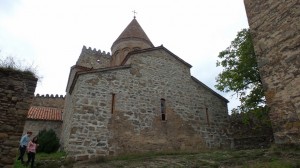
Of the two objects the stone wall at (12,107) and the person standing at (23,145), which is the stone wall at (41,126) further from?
the stone wall at (12,107)

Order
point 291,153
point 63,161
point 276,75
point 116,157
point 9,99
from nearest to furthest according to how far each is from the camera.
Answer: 1. point 9,99
2. point 291,153
3. point 276,75
4. point 63,161
5. point 116,157

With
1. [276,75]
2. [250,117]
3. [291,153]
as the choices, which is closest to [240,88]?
[250,117]

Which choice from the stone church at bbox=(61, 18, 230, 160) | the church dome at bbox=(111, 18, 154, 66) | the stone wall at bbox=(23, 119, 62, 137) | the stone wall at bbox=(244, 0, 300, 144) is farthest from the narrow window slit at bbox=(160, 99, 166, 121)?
the church dome at bbox=(111, 18, 154, 66)

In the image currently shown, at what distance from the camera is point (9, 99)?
6309 mm

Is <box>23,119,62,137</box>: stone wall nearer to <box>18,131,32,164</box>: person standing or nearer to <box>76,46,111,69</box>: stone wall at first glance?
<box>18,131,32,164</box>: person standing

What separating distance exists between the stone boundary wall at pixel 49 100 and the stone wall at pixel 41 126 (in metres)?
10.9

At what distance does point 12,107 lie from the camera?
627 centimetres

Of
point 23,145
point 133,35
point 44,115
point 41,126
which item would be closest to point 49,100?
point 44,115

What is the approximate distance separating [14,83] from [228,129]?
11.5 meters

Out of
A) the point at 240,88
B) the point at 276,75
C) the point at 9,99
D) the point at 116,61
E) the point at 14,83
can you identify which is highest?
the point at 116,61

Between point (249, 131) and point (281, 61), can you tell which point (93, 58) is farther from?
point (281, 61)

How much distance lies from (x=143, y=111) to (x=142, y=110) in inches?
2.8

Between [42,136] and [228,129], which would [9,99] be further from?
[228,129]

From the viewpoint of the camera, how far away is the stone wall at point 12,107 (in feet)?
19.3
